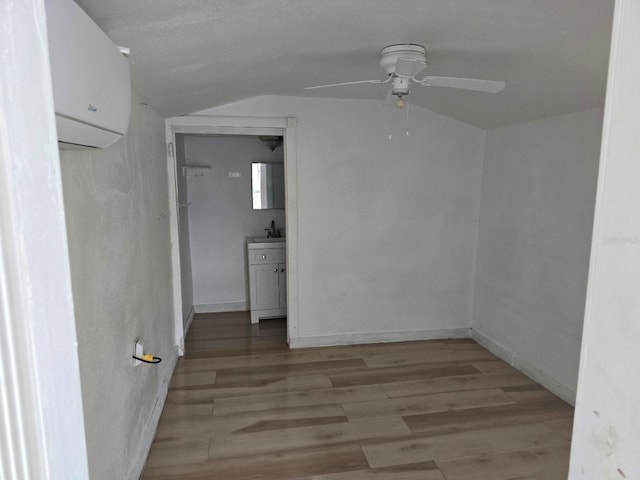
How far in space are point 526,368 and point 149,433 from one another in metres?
2.76

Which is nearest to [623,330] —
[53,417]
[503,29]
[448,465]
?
[53,417]

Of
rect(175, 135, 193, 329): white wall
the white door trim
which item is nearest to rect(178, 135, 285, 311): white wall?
rect(175, 135, 193, 329): white wall

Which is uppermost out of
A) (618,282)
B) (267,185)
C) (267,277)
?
(267,185)

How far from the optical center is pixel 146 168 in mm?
2400

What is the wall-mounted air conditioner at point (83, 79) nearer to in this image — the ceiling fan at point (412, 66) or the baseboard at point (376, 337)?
the ceiling fan at point (412, 66)

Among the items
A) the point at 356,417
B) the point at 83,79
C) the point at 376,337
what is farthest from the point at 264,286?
the point at 83,79

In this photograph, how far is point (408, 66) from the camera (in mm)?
1814

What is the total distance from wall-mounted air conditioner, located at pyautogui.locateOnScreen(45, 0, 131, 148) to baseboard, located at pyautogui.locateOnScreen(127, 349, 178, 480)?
1602 millimetres

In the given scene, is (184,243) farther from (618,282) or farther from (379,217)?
(618,282)

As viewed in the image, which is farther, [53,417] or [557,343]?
[557,343]

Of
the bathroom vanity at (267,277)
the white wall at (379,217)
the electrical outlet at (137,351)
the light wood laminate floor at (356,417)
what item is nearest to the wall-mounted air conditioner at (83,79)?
the electrical outlet at (137,351)

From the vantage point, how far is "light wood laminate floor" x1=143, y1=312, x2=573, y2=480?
6.68ft

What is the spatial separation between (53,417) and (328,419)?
2.16 metres

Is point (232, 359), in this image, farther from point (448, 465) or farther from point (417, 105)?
point (417, 105)
